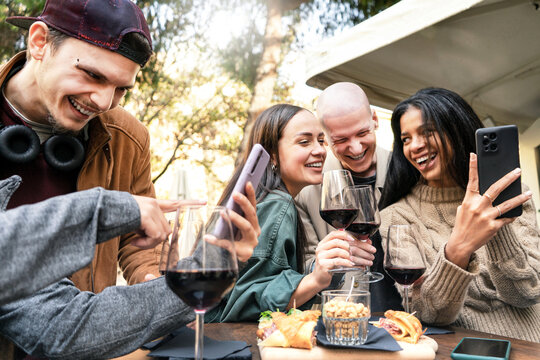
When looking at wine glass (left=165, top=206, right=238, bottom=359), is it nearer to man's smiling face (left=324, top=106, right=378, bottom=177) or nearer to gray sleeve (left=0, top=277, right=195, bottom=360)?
gray sleeve (left=0, top=277, right=195, bottom=360)

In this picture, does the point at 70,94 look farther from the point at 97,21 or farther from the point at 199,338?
the point at 199,338

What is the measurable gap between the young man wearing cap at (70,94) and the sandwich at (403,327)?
35.7 inches

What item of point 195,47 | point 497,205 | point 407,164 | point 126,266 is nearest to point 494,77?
point 407,164

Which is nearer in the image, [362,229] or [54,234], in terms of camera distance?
[54,234]

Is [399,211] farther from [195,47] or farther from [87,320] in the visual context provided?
[195,47]

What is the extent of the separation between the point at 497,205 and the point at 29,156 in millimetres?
1797

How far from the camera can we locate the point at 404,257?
1.67 m

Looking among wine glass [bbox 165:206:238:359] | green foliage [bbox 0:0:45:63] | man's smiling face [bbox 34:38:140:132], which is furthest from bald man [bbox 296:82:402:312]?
green foliage [bbox 0:0:45:63]

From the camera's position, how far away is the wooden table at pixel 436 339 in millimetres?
1325

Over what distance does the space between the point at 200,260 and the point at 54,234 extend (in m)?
0.28

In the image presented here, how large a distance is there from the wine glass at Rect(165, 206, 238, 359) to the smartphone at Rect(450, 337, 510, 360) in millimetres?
716

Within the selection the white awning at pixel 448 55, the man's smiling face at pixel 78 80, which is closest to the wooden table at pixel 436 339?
the man's smiling face at pixel 78 80

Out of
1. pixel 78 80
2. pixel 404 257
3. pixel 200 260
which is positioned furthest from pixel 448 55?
pixel 200 260

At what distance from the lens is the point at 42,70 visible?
193 cm
